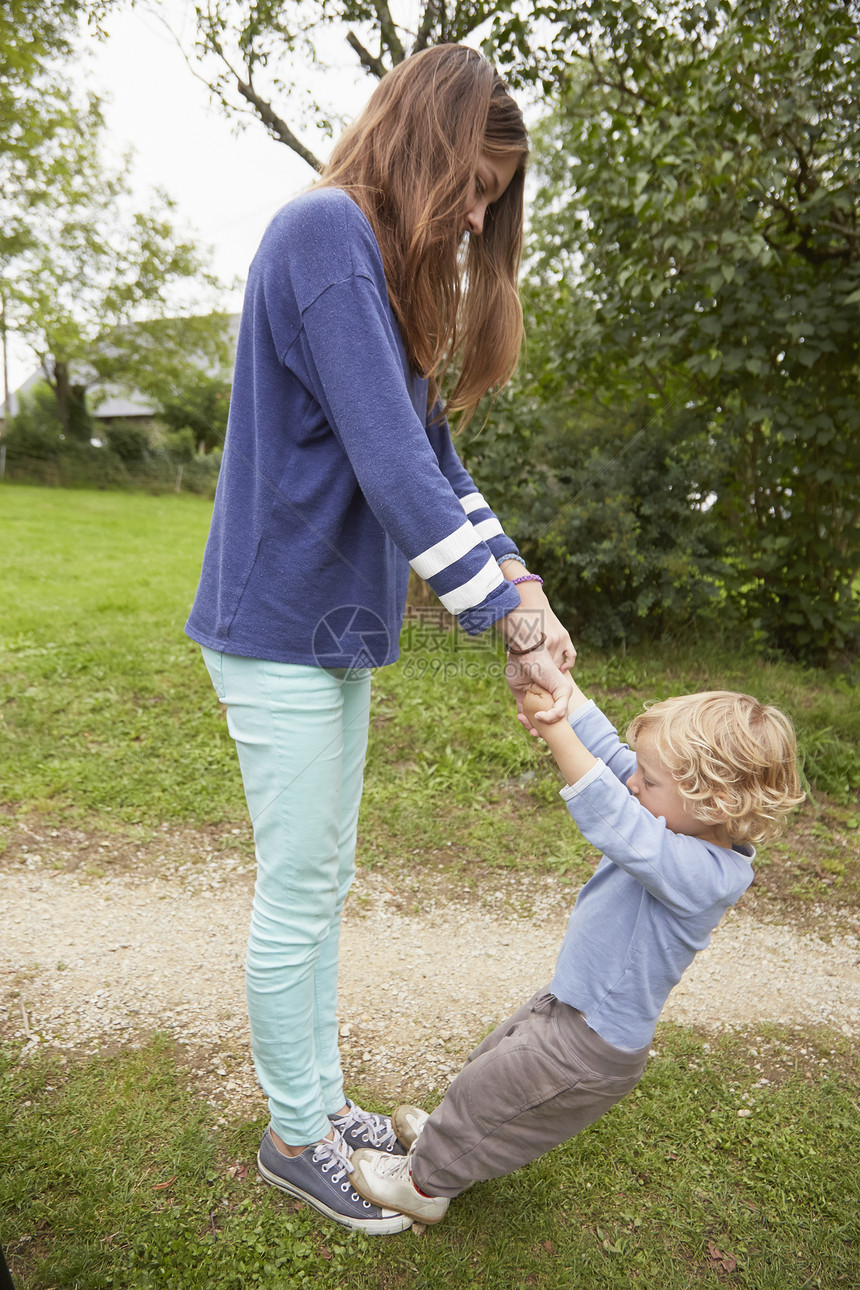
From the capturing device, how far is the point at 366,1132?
186 centimetres

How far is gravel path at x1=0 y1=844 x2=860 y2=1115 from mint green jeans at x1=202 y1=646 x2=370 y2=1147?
1.90ft

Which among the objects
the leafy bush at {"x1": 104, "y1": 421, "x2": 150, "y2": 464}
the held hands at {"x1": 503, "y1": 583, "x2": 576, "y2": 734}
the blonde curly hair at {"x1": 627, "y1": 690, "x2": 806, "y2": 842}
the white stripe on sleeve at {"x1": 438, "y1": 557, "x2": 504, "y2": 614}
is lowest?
the blonde curly hair at {"x1": 627, "y1": 690, "x2": 806, "y2": 842}

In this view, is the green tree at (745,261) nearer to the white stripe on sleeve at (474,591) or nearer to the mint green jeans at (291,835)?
the white stripe on sleeve at (474,591)

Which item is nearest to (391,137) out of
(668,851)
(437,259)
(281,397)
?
(437,259)

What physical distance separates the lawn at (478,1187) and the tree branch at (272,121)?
4.25 m

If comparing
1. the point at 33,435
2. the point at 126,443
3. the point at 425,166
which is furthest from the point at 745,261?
the point at 126,443

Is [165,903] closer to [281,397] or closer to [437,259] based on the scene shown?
[281,397]

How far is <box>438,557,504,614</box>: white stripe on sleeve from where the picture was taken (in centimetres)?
130

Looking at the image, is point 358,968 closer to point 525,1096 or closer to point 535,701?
point 525,1096

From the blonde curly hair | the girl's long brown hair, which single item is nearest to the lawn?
the blonde curly hair

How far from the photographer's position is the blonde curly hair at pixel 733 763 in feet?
4.71

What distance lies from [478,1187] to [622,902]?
34.7 inches

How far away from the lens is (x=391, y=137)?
1.36m

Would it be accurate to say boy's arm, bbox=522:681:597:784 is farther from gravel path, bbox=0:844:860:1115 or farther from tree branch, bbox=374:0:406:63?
tree branch, bbox=374:0:406:63
